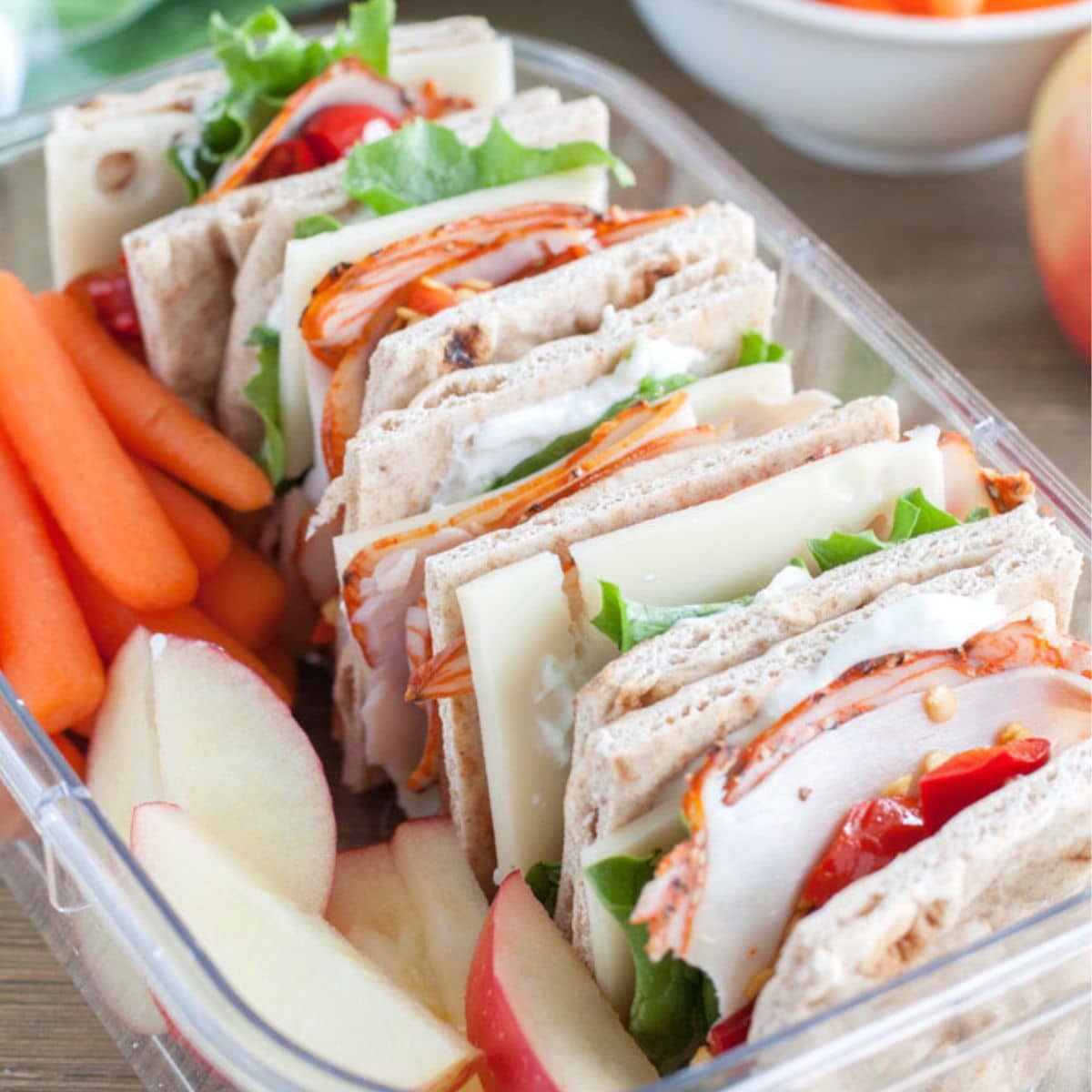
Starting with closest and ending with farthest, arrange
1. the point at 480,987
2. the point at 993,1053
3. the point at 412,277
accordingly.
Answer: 1. the point at 993,1053
2. the point at 480,987
3. the point at 412,277

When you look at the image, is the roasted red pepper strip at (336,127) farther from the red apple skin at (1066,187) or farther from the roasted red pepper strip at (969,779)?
the roasted red pepper strip at (969,779)

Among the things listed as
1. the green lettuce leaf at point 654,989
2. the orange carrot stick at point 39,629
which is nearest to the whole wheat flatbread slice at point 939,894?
the green lettuce leaf at point 654,989

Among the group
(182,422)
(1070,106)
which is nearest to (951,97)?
(1070,106)

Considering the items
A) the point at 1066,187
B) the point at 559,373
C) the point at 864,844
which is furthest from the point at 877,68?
the point at 864,844

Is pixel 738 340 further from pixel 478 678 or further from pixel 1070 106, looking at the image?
pixel 1070 106

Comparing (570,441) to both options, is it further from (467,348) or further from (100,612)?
(100,612)

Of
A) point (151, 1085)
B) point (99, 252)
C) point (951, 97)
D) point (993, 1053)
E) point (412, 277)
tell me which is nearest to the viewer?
point (993, 1053)
